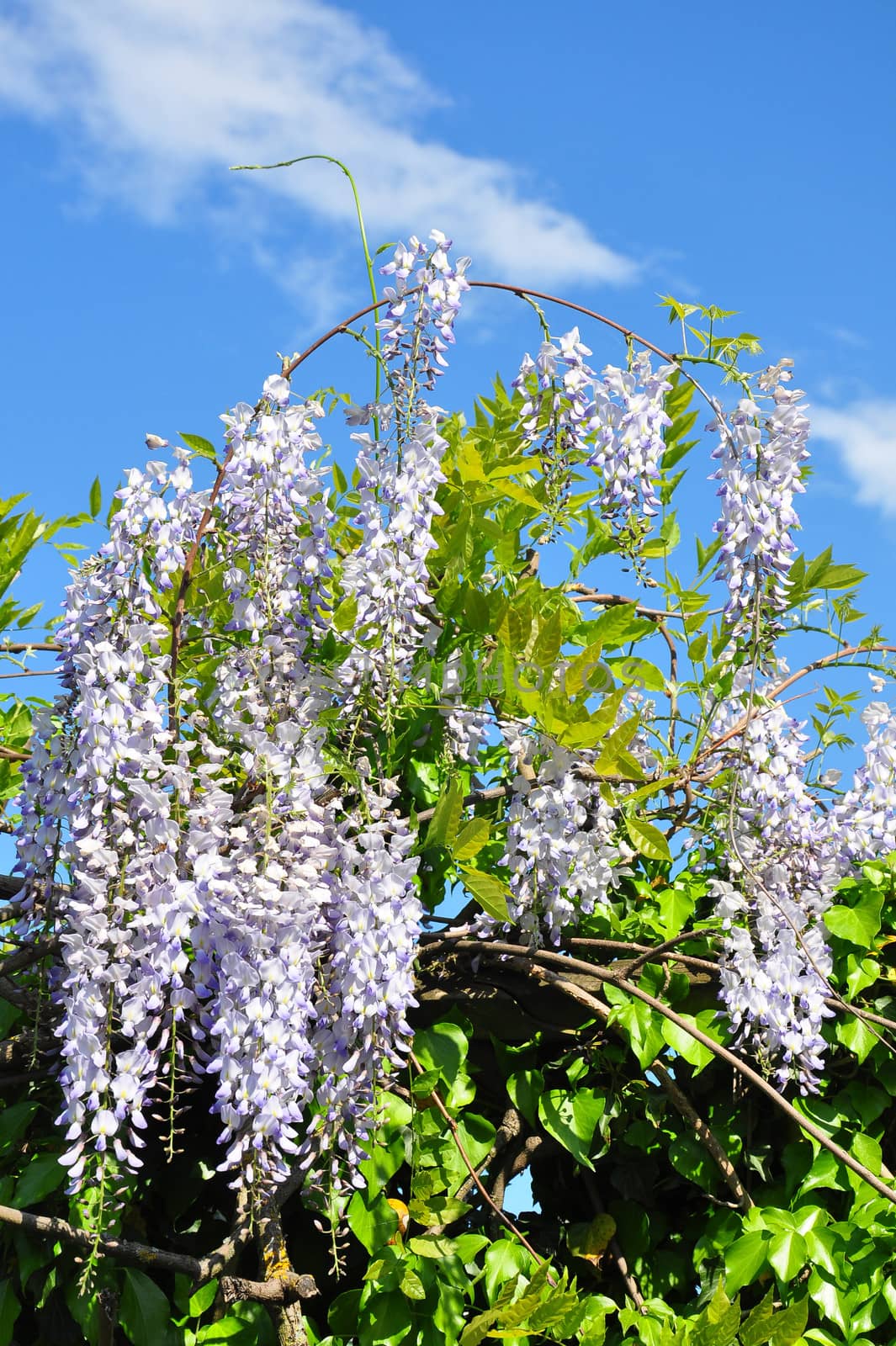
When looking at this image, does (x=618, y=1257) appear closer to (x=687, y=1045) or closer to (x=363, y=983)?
(x=687, y=1045)

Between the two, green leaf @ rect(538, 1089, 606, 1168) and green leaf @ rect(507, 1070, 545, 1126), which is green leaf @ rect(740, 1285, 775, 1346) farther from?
green leaf @ rect(507, 1070, 545, 1126)

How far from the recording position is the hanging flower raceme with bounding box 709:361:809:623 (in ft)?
7.28

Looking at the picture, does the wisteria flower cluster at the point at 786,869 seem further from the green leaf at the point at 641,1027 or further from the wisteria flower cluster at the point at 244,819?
the wisteria flower cluster at the point at 244,819

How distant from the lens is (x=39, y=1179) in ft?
→ 6.48

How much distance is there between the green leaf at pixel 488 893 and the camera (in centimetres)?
190

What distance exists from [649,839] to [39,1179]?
1.06m

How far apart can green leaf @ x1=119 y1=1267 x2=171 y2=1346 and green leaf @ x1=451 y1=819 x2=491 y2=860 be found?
0.81 m

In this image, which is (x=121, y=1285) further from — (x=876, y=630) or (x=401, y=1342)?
(x=876, y=630)

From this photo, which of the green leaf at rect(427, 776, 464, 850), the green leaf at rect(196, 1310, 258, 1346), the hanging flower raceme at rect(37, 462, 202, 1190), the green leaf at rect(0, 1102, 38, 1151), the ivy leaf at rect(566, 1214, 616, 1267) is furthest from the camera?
the ivy leaf at rect(566, 1214, 616, 1267)

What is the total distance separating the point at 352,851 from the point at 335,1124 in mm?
391

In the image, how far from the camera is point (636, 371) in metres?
2.39

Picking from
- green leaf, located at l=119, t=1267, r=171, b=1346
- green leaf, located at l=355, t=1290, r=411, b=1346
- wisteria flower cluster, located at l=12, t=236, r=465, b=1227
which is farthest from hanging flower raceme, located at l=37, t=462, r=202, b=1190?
green leaf, located at l=355, t=1290, r=411, b=1346

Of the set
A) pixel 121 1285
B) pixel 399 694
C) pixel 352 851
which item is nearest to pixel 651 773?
pixel 399 694

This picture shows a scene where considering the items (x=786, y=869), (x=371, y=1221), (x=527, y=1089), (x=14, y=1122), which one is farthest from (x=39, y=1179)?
(x=786, y=869)
